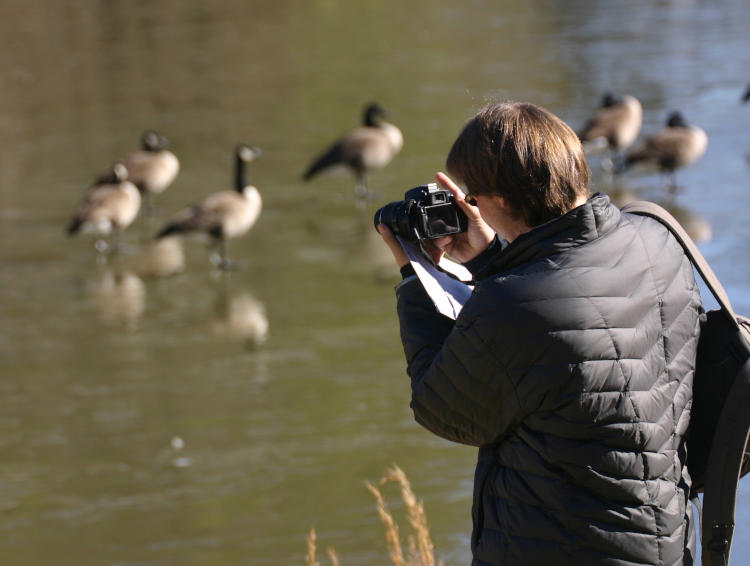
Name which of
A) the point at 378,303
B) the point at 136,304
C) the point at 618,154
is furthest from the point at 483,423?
the point at 618,154

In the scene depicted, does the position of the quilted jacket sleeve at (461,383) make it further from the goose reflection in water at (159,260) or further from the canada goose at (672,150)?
the canada goose at (672,150)

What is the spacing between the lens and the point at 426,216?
214 cm

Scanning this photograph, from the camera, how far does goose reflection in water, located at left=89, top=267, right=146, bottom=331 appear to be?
764 centimetres

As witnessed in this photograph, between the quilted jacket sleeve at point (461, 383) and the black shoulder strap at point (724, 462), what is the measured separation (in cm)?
42

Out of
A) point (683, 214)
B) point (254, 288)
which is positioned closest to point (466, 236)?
point (254, 288)

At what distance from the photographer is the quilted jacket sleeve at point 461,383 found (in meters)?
1.88

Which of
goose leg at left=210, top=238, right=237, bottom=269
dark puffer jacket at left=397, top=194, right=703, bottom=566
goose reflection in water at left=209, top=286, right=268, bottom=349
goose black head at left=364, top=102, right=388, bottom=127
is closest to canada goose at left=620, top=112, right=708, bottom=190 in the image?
goose black head at left=364, top=102, right=388, bottom=127

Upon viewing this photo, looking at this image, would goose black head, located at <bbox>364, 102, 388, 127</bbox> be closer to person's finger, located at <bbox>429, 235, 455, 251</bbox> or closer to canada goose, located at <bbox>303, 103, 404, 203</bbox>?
canada goose, located at <bbox>303, 103, 404, 203</bbox>

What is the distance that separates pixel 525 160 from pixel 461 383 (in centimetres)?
43

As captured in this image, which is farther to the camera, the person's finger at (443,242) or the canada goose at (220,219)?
the canada goose at (220,219)

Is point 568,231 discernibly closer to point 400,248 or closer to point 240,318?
point 400,248

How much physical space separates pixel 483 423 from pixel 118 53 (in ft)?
67.8

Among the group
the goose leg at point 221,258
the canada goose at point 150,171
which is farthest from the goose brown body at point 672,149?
the canada goose at point 150,171

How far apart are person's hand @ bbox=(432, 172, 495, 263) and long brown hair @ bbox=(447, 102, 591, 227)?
0.22 metres
